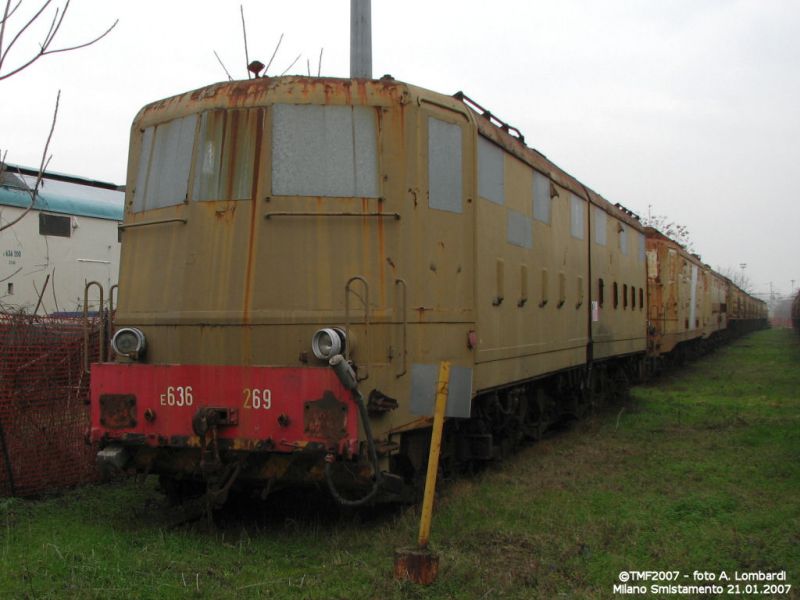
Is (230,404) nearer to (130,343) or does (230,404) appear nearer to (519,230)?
(130,343)

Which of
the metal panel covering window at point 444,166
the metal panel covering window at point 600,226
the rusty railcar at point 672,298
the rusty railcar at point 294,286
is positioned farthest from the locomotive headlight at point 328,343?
the rusty railcar at point 672,298

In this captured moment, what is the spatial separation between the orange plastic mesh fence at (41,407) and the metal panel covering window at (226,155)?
1.99 metres

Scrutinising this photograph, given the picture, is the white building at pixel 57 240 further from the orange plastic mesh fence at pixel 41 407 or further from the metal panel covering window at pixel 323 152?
the metal panel covering window at pixel 323 152

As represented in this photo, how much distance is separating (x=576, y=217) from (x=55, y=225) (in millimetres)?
8394

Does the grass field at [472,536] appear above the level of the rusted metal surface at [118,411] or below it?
below

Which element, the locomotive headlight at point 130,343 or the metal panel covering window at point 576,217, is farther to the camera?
the metal panel covering window at point 576,217

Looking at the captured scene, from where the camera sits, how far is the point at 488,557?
5.33 m

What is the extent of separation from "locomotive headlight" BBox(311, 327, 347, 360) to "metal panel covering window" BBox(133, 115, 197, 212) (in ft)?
5.24

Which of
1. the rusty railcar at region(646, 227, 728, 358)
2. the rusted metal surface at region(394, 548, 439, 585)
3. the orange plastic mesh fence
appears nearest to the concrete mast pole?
the orange plastic mesh fence

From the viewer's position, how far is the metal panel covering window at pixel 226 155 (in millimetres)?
6055

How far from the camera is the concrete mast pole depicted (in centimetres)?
908

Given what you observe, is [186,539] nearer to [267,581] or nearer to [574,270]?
[267,581]

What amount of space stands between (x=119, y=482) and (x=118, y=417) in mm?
2035

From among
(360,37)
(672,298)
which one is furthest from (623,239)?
(360,37)
